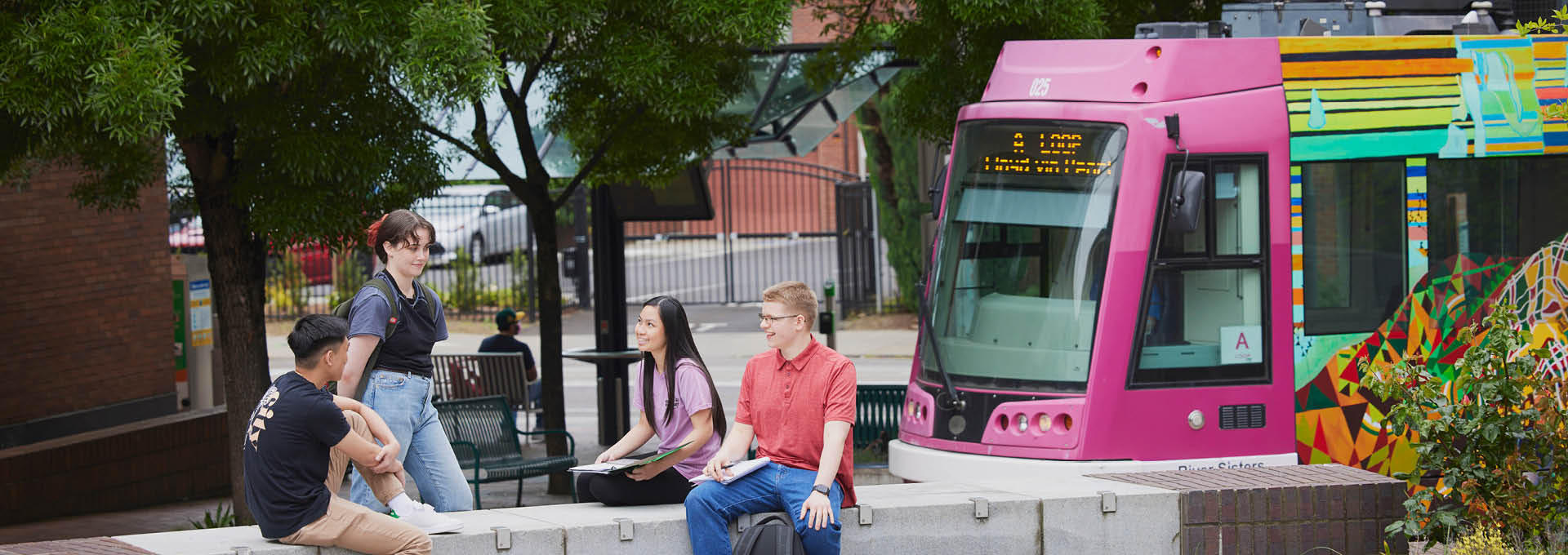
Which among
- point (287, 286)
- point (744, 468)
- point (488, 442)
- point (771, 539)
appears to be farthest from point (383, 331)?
point (287, 286)

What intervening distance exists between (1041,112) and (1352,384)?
7.13 feet

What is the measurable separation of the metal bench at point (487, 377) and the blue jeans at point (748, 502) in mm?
7948

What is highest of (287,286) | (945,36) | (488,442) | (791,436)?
(945,36)

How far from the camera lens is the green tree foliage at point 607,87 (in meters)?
9.71

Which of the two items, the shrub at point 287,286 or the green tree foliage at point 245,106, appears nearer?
the green tree foliage at point 245,106

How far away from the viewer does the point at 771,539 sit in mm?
5750

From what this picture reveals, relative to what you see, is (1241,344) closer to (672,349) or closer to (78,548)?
(672,349)

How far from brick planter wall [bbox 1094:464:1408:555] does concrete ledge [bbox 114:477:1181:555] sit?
12 cm

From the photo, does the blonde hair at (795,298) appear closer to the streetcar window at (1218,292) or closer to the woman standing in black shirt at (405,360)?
the woman standing in black shirt at (405,360)

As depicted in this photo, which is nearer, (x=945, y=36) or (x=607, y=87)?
(x=607, y=87)

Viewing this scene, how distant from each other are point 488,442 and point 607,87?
2528 millimetres

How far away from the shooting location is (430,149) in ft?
32.8

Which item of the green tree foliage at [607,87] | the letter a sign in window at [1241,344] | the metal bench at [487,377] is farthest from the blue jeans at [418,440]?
the metal bench at [487,377]

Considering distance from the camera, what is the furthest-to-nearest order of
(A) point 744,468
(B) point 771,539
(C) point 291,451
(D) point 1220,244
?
1. (D) point 1220,244
2. (A) point 744,468
3. (B) point 771,539
4. (C) point 291,451
